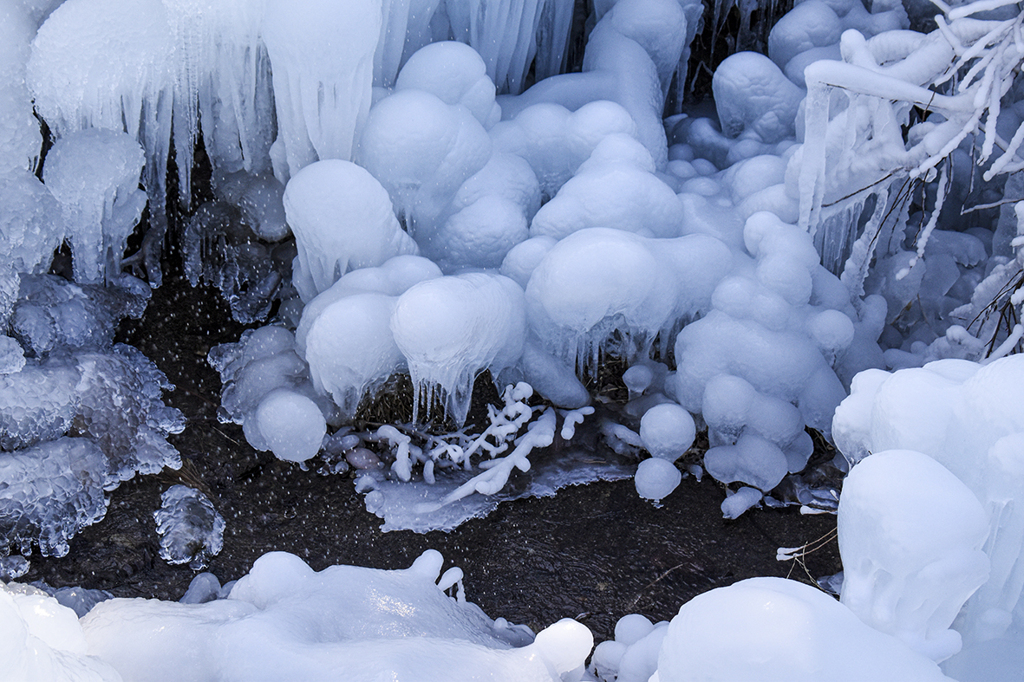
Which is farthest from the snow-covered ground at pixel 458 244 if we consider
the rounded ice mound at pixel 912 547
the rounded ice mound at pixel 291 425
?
the rounded ice mound at pixel 912 547

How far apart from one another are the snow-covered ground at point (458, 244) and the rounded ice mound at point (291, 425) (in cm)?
1

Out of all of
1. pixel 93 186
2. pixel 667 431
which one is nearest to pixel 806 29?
pixel 667 431

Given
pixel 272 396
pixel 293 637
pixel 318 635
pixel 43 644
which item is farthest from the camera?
pixel 272 396

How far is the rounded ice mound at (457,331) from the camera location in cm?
441

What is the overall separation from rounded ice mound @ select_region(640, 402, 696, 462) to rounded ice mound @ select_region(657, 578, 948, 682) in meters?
2.75

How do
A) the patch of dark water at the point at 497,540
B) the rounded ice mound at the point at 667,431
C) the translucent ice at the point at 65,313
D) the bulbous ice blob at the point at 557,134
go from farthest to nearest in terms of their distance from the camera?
the bulbous ice blob at the point at 557,134, the translucent ice at the point at 65,313, the rounded ice mound at the point at 667,431, the patch of dark water at the point at 497,540

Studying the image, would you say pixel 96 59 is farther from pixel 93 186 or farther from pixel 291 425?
pixel 291 425

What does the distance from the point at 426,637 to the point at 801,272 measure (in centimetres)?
283

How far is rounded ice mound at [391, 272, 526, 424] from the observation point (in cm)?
441

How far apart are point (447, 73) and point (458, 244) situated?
2.95ft

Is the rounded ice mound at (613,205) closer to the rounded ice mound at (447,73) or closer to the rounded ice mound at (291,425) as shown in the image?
the rounded ice mound at (447,73)

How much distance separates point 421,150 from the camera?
5062 mm

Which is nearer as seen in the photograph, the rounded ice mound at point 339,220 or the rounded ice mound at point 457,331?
the rounded ice mound at point 457,331

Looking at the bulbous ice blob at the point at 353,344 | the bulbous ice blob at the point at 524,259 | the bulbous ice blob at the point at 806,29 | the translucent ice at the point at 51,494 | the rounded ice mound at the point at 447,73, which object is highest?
the bulbous ice blob at the point at 806,29
